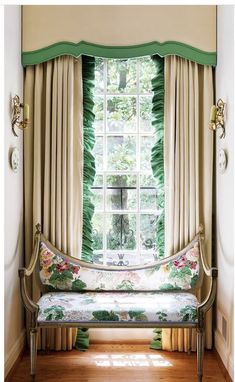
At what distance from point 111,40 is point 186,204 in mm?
1374

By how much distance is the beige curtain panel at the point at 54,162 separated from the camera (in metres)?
3.46

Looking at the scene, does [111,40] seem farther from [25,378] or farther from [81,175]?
[25,378]

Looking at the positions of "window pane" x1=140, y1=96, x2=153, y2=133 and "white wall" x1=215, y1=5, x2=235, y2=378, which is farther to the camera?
"window pane" x1=140, y1=96, x2=153, y2=133

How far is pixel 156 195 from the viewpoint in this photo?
3660mm

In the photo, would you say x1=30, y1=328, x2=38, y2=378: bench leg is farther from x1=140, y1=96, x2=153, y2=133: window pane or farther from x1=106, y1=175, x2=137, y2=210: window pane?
x1=140, y1=96, x2=153, y2=133: window pane

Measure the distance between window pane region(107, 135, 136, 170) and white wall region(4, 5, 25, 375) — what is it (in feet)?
2.31

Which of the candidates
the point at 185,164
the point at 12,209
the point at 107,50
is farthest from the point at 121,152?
the point at 12,209

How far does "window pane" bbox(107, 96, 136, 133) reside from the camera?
3662 millimetres

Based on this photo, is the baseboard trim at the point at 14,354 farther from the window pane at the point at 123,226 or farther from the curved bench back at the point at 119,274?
the window pane at the point at 123,226

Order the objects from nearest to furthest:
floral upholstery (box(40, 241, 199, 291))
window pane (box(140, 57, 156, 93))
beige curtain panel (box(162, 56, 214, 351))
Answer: floral upholstery (box(40, 241, 199, 291)), beige curtain panel (box(162, 56, 214, 351)), window pane (box(140, 57, 156, 93))

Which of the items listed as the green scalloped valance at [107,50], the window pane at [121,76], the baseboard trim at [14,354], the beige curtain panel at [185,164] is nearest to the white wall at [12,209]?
the baseboard trim at [14,354]

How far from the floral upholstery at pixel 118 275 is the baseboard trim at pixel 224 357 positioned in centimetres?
44

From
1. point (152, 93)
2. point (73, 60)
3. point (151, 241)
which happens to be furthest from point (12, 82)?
point (151, 241)

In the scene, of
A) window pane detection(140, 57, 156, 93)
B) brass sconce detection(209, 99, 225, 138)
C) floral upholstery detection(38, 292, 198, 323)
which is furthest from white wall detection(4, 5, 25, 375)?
brass sconce detection(209, 99, 225, 138)
